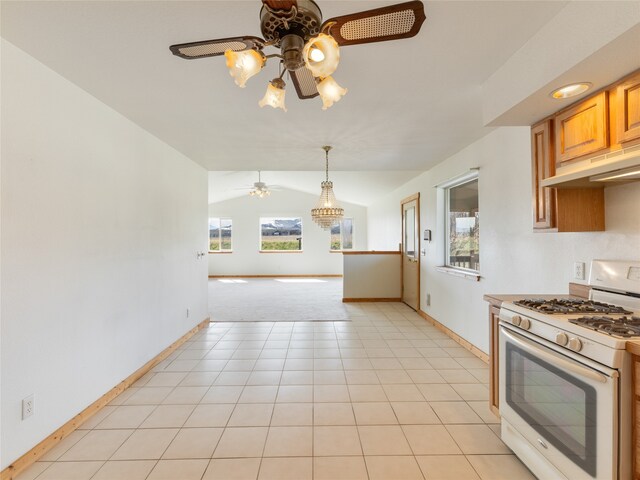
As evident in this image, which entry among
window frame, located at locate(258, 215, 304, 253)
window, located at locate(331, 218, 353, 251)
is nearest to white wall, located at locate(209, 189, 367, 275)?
window frame, located at locate(258, 215, 304, 253)

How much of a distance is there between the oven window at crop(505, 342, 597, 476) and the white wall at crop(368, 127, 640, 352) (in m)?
0.84

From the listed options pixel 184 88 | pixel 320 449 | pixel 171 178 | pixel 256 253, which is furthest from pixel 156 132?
pixel 256 253

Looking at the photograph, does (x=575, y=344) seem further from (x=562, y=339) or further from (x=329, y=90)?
(x=329, y=90)

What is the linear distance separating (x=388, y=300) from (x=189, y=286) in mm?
3867

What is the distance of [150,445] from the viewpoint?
6.49ft

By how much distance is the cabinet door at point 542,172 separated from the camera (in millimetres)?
1946

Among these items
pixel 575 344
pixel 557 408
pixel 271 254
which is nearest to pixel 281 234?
pixel 271 254

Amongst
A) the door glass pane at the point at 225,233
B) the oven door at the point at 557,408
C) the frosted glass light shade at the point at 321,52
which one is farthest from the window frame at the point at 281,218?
the frosted glass light shade at the point at 321,52

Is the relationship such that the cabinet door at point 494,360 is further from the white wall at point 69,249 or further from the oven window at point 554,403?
the white wall at point 69,249

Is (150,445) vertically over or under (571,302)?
under

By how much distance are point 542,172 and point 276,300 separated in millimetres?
5323

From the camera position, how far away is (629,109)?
146 centimetres

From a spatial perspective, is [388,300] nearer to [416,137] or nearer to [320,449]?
[416,137]

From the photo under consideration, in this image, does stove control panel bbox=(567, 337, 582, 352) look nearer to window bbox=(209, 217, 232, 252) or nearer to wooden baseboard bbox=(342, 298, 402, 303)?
wooden baseboard bbox=(342, 298, 402, 303)
